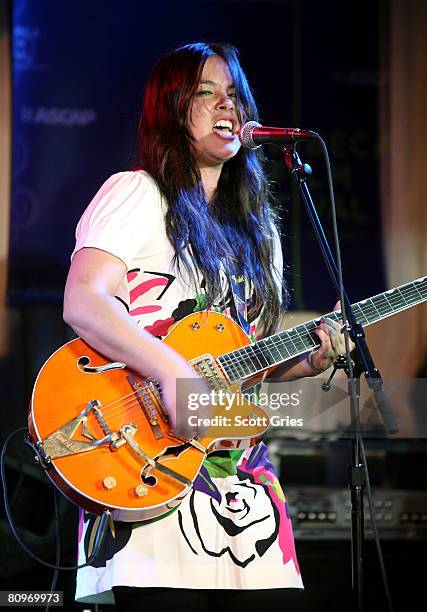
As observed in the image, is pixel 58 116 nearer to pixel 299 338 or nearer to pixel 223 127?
pixel 223 127

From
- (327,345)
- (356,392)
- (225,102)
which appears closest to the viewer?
(356,392)

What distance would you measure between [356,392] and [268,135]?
0.70 m

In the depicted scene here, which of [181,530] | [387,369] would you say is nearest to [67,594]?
[181,530]

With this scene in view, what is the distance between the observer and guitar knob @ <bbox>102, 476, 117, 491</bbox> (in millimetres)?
1923

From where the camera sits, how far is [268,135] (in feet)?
7.06

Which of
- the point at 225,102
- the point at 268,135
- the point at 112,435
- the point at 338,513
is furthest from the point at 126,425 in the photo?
the point at 338,513

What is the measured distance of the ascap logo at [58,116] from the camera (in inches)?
179

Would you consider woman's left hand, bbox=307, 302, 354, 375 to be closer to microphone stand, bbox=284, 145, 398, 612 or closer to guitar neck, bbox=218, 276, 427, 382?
guitar neck, bbox=218, 276, 427, 382

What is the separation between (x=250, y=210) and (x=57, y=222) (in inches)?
86.4

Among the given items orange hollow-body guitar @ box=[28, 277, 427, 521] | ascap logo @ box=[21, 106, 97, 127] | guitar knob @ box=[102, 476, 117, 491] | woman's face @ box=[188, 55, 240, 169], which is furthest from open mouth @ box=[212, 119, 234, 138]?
ascap logo @ box=[21, 106, 97, 127]

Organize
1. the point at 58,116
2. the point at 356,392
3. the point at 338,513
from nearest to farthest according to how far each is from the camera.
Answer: the point at 356,392, the point at 338,513, the point at 58,116

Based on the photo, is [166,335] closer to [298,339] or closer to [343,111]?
[298,339]

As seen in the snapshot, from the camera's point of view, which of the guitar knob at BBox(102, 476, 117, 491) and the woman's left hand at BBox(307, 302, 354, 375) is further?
the woman's left hand at BBox(307, 302, 354, 375)

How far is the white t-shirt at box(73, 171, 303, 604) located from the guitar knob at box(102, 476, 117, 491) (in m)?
0.11
